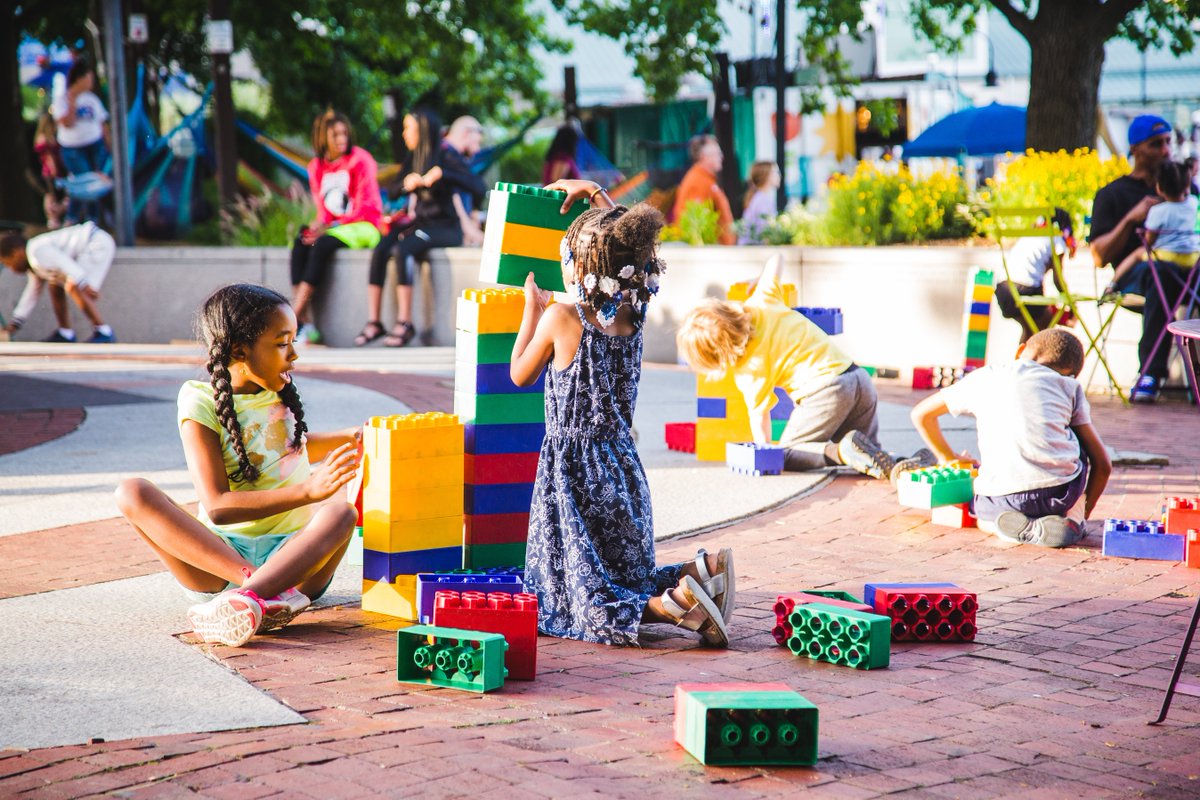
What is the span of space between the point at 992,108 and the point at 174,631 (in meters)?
22.4

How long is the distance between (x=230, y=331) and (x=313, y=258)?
947 cm

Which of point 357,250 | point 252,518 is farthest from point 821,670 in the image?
point 357,250

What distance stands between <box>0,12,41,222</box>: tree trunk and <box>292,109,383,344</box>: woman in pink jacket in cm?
586

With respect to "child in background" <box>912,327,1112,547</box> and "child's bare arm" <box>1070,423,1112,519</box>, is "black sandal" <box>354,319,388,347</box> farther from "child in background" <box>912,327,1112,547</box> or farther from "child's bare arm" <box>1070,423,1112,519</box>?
"child's bare arm" <box>1070,423,1112,519</box>

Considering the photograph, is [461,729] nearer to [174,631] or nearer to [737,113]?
[174,631]

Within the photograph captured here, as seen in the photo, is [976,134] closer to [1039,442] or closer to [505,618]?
[1039,442]

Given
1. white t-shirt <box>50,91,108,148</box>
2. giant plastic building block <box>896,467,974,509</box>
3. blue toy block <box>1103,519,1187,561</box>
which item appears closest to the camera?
blue toy block <box>1103,519,1187,561</box>

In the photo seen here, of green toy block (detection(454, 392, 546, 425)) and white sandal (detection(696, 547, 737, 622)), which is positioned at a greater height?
green toy block (detection(454, 392, 546, 425))

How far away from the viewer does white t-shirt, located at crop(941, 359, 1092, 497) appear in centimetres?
589

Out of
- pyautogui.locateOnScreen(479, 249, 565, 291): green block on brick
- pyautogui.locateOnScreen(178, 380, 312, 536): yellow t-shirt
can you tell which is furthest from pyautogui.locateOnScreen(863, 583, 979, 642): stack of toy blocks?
pyautogui.locateOnScreen(178, 380, 312, 536): yellow t-shirt

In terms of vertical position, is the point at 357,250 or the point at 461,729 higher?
the point at 357,250

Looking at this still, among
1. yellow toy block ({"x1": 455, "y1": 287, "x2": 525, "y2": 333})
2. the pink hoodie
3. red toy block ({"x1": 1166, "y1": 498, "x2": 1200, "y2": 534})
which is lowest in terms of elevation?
red toy block ({"x1": 1166, "y1": 498, "x2": 1200, "y2": 534})

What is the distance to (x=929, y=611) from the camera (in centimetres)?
459

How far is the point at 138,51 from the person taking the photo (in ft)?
59.1
